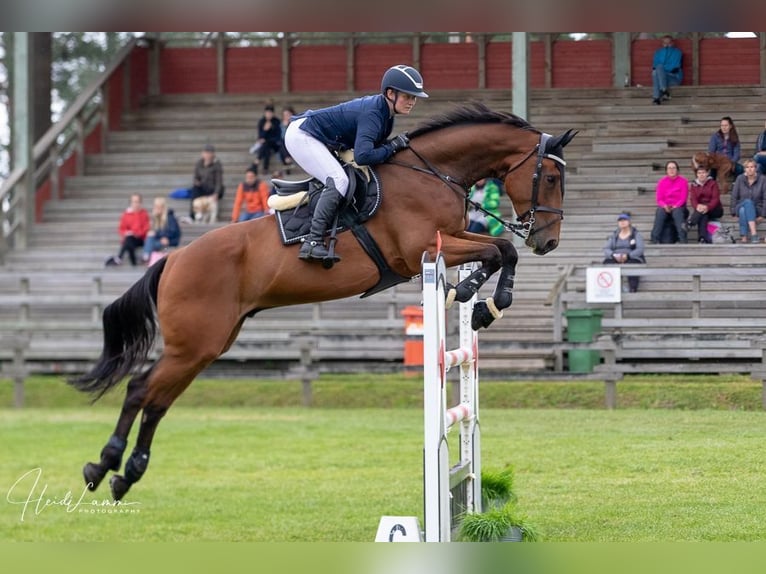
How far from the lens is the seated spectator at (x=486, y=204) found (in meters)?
9.37

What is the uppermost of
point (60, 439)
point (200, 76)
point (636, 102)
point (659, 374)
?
point (200, 76)

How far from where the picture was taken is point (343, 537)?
7.52 meters

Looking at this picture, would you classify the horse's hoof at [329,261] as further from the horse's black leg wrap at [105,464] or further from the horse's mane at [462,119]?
the horse's black leg wrap at [105,464]

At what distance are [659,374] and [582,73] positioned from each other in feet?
7.43

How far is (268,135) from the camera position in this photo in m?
12.5

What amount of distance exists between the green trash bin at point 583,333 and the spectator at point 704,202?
2023 mm

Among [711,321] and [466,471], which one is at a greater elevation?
[711,321]

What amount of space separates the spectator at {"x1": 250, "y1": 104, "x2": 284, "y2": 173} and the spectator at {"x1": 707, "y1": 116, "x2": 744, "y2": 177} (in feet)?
17.9

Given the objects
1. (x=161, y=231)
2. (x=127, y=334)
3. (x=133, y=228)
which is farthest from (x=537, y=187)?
(x=133, y=228)

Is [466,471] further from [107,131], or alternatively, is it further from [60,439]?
[107,131]

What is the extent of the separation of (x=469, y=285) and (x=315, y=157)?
44.8 inches

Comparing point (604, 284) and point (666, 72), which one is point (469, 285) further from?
point (604, 284)

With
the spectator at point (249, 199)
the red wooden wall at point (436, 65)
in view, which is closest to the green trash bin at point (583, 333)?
the red wooden wall at point (436, 65)
